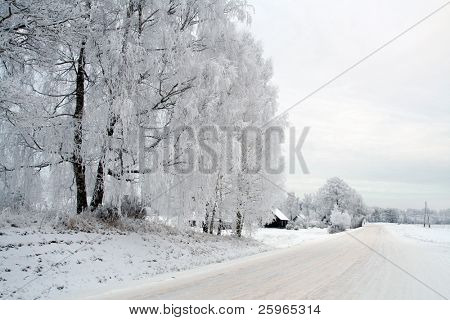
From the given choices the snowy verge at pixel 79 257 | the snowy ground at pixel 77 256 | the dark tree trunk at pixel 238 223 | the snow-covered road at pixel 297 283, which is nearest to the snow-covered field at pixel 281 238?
the dark tree trunk at pixel 238 223

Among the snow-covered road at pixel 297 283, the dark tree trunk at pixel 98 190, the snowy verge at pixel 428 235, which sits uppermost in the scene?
the dark tree trunk at pixel 98 190

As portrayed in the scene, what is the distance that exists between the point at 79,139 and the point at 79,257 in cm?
382

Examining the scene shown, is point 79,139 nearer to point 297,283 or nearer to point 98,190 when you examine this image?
point 98,190

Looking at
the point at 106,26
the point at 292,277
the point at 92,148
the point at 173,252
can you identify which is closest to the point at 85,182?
the point at 92,148

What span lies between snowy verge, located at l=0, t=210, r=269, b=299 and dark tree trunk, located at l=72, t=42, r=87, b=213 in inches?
45.2

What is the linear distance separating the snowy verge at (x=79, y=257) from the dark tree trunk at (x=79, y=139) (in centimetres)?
115

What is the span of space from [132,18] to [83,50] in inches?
74.6

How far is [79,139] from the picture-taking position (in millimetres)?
12023

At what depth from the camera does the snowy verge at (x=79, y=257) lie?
8.04 metres

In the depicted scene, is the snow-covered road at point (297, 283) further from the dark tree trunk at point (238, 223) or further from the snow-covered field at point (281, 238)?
the snow-covered field at point (281, 238)

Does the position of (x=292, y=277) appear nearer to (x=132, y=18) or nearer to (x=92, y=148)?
(x=92, y=148)

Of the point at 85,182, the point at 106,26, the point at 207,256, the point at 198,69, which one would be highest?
the point at 106,26

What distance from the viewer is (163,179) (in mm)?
12984

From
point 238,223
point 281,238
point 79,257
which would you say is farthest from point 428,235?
point 79,257
